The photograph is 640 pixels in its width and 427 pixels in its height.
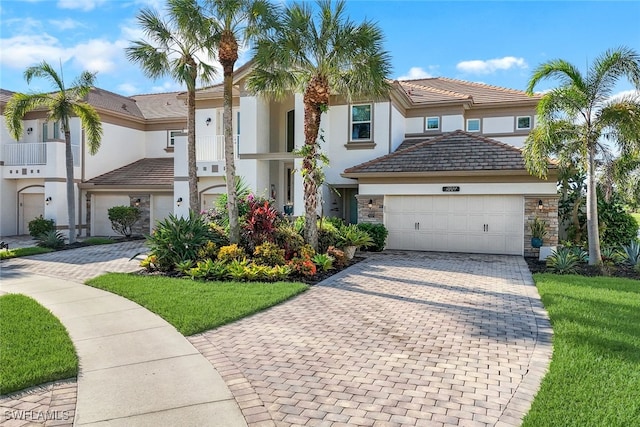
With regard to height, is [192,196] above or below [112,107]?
below

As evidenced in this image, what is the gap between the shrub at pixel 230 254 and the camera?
12.2 m

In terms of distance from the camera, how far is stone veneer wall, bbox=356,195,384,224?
1775 cm

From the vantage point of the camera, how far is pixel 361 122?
19219 mm

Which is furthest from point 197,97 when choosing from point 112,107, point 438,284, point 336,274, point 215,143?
point 438,284

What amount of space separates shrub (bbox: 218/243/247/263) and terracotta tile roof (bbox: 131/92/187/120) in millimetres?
14678

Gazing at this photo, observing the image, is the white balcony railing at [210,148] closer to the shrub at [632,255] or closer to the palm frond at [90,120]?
the palm frond at [90,120]

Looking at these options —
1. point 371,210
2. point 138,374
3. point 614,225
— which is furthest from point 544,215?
point 138,374

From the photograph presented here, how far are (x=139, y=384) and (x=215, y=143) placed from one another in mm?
16832

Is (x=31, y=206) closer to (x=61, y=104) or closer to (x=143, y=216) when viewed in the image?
(x=143, y=216)

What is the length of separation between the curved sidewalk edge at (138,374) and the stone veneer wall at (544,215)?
12894mm

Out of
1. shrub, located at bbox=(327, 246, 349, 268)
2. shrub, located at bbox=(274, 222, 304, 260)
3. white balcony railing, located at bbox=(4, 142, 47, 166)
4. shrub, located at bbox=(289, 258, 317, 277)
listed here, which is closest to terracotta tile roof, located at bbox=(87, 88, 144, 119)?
white balcony railing, located at bbox=(4, 142, 47, 166)

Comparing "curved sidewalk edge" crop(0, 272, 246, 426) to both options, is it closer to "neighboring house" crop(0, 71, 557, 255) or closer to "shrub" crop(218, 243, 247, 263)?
"shrub" crop(218, 243, 247, 263)

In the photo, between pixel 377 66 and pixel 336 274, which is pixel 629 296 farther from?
pixel 377 66

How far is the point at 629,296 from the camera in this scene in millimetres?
9328
